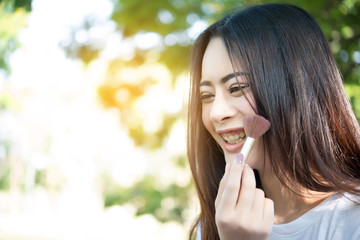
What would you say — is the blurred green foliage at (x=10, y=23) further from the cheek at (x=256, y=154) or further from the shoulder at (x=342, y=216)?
the shoulder at (x=342, y=216)

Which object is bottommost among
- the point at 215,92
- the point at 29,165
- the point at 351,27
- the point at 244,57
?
the point at 29,165

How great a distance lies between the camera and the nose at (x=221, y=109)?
4.48 ft

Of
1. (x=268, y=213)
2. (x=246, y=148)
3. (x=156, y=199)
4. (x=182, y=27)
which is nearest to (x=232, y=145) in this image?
(x=246, y=148)

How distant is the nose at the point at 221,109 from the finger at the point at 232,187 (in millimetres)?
316

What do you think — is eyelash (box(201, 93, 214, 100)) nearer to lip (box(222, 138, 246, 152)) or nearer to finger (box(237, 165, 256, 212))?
lip (box(222, 138, 246, 152))

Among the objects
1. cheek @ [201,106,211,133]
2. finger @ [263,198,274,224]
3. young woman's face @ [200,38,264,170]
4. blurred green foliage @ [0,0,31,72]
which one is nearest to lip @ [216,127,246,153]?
young woman's face @ [200,38,264,170]

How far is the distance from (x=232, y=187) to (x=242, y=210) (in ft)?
0.22

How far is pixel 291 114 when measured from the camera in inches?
52.6

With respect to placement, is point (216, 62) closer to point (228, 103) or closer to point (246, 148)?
point (228, 103)

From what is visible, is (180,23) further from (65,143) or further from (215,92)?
(65,143)

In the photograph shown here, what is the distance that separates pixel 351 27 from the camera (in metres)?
2.32

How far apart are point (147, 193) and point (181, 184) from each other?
52.7 inches

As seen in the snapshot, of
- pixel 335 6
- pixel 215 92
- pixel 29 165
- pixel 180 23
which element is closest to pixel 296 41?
pixel 215 92

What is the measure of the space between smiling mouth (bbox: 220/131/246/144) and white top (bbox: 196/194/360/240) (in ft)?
1.16
